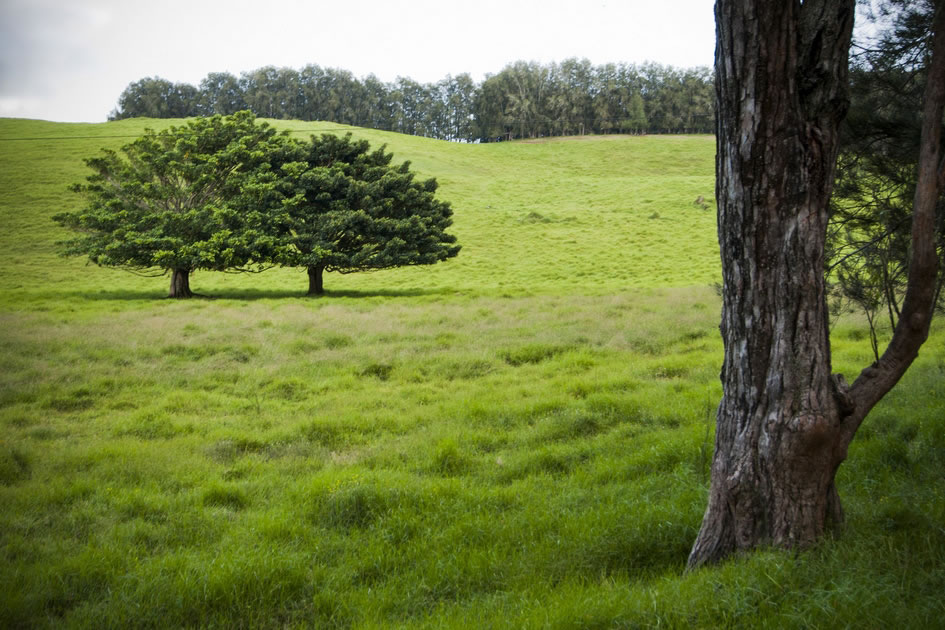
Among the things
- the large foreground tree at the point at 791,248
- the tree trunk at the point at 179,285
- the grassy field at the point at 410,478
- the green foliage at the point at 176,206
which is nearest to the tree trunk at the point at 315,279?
the green foliage at the point at 176,206

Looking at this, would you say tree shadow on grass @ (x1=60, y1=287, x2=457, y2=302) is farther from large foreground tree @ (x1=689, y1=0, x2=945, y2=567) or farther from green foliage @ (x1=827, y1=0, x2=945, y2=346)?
large foreground tree @ (x1=689, y1=0, x2=945, y2=567)

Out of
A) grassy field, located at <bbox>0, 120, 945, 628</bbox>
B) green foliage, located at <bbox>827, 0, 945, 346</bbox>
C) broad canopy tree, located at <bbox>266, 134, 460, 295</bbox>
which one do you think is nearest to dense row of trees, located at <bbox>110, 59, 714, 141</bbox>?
broad canopy tree, located at <bbox>266, 134, 460, 295</bbox>

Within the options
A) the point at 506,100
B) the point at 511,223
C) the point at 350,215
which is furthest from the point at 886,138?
the point at 506,100

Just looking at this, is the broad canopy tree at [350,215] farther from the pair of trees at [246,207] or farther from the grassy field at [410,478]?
the grassy field at [410,478]

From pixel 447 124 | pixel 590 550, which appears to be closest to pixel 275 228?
pixel 590 550

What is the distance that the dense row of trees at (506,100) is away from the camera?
9769cm

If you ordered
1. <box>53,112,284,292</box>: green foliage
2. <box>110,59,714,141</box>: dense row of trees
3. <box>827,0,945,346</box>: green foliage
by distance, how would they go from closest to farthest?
<box>827,0,945,346</box>: green foliage < <box>53,112,284,292</box>: green foliage < <box>110,59,714,141</box>: dense row of trees

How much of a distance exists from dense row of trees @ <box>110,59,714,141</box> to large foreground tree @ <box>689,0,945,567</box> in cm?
9841

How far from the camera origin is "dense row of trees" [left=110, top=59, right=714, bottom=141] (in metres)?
97.7

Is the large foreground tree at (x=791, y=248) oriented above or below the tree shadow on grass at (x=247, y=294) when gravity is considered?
above

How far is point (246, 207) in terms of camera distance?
84.1 feet

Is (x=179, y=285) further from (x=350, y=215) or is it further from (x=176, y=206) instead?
(x=350, y=215)

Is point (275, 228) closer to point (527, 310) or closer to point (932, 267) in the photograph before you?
point (527, 310)

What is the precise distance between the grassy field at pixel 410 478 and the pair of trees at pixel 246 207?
658 centimetres
